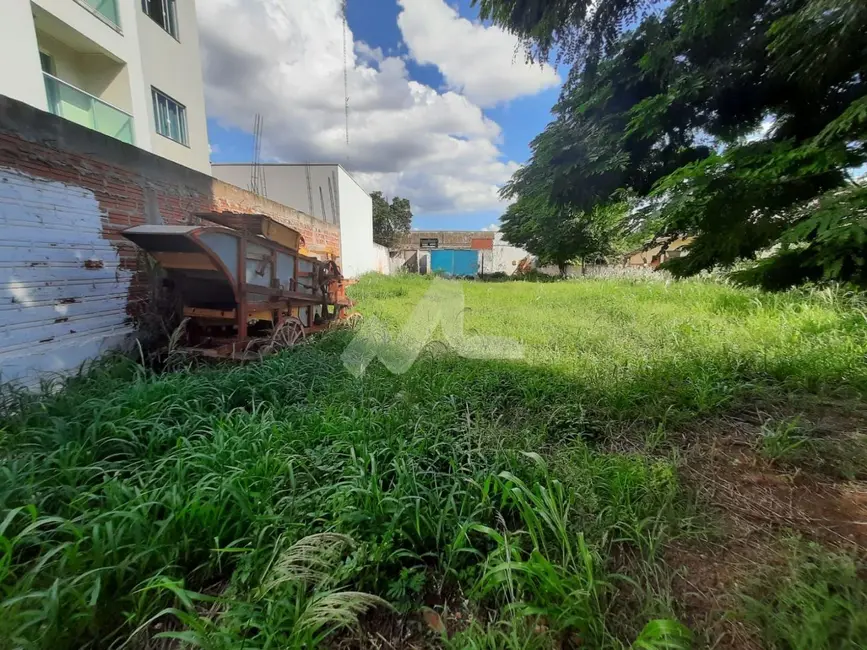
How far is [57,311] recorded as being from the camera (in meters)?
2.92

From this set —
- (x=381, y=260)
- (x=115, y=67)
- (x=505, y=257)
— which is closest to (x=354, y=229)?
(x=381, y=260)

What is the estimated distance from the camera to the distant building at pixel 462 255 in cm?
2284

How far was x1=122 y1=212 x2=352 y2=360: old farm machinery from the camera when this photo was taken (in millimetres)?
3223

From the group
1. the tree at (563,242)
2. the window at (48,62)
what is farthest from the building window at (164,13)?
the tree at (563,242)

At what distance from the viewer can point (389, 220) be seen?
30672mm

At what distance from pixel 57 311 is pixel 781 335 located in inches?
295

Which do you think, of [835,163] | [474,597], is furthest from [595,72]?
[474,597]

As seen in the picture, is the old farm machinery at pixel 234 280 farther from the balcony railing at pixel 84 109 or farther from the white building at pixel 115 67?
the white building at pixel 115 67

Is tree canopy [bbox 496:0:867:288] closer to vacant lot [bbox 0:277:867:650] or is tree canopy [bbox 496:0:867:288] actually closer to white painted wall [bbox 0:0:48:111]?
vacant lot [bbox 0:277:867:650]

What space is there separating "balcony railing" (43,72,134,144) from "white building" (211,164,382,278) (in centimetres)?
728

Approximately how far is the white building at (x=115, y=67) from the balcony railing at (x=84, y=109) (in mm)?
15

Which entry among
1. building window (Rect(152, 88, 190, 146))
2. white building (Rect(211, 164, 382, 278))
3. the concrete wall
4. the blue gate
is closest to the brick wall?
the blue gate

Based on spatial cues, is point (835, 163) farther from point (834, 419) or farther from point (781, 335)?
point (781, 335)

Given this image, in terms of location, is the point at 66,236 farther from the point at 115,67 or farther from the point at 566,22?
the point at 115,67
